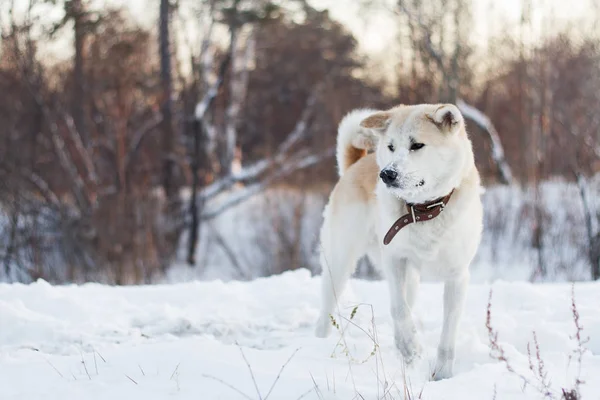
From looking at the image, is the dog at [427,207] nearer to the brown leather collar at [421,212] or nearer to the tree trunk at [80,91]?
the brown leather collar at [421,212]

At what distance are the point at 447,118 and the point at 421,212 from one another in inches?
19.5

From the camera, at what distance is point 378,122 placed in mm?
3389

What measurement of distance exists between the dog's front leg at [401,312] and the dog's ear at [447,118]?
742mm

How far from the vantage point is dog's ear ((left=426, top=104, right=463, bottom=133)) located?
314cm

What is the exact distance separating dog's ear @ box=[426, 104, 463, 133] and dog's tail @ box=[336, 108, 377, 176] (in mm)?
1001

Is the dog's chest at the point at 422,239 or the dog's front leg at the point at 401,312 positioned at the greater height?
the dog's chest at the point at 422,239

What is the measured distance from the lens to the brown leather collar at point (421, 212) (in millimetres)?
3174

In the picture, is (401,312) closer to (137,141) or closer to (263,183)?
(263,183)

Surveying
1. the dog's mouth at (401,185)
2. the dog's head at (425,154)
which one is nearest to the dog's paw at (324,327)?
the dog's head at (425,154)

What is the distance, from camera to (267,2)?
1379 centimetres

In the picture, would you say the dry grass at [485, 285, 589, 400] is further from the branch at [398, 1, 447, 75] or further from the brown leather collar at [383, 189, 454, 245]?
the branch at [398, 1, 447, 75]

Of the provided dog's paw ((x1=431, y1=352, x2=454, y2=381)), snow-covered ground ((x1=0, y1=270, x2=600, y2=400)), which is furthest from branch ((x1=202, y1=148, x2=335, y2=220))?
dog's paw ((x1=431, y1=352, x2=454, y2=381))

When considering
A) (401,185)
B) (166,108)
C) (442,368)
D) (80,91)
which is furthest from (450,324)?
(80,91)

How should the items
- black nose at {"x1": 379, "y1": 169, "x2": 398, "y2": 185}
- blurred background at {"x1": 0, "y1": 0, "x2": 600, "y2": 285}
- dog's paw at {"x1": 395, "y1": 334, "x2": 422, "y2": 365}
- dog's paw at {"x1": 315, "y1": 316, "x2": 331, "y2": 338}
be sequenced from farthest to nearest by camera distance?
blurred background at {"x1": 0, "y1": 0, "x2": 600, "y2": 285} → dog's paw at {"x1": 315, "y1": 316, "x2": 331, "y2": 338} → dog's paw at {"x1": 395, "y1": 334, "x2": 422, "y2": 365} → black nose at {"x1": 379, "y1": 169, "x2": 398, "y2": 185}
